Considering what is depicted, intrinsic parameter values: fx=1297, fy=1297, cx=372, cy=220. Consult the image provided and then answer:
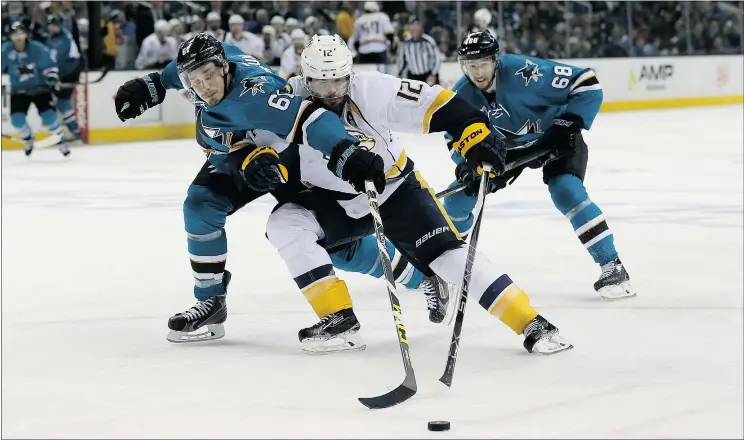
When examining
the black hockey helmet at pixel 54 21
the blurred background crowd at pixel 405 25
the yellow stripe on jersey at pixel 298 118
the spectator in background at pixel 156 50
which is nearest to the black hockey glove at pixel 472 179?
the yellow stripe on jersey at pixel 298 118

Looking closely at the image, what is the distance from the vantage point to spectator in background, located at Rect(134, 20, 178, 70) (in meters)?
12.7

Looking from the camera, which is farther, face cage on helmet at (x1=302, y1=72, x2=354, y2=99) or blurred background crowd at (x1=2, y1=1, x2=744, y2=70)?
blurred background crowd at (x1=2, y1=1, x2=744, y2=70)

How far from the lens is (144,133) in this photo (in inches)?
507

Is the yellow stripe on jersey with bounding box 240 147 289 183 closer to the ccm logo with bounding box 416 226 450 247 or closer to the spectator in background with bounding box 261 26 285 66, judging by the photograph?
the ccm logo with bounding box 416 226 450 247

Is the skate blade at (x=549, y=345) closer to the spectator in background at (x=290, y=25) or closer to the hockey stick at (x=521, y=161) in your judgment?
the hockey stick at (x=521, y=161)

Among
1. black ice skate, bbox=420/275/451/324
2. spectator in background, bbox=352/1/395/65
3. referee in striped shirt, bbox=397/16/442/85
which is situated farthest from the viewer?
spectator in background, bbox=352/1/395/65

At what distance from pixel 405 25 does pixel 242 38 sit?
262 centimetres

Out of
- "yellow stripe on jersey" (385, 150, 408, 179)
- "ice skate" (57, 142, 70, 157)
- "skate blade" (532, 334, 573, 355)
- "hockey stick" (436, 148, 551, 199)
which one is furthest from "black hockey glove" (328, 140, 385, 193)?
"ice skate" (57, 142, 70, 157)

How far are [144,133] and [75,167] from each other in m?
2.53

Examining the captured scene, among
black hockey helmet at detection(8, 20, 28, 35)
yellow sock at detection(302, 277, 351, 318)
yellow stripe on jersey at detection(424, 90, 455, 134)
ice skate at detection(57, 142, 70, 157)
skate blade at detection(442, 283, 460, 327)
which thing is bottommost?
ice skate at detection(57, 142, 70, 157)

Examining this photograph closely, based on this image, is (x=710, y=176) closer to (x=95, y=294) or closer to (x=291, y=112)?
(x=95, y=294)

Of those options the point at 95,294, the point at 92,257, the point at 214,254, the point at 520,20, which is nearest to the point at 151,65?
the point at 520,20

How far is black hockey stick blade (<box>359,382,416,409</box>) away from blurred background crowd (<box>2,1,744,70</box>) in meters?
9.59

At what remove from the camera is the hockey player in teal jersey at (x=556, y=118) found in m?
4.79
